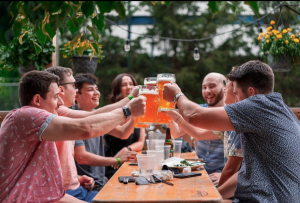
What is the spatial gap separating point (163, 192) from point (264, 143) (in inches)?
22.4

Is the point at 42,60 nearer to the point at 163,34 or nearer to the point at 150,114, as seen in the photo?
Answer: the point at 150,114

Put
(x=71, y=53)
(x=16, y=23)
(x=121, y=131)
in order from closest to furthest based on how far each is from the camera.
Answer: (x=16, y=23) < (x=121, y=131) < (x=71, y=53)

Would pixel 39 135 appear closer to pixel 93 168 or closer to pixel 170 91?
pixel 170 91

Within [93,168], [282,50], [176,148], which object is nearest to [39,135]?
[176,148]

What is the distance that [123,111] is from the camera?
2.08m

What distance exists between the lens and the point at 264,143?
1.77 metres

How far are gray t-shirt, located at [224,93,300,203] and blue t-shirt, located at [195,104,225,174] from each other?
4.87 ft

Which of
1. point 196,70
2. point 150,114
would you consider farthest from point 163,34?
point 150,114

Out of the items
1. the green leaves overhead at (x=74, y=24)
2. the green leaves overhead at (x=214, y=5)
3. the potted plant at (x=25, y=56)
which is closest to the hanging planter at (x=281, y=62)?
the potted plant at (x=25, y=56)

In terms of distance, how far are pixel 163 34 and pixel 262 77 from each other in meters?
10.3

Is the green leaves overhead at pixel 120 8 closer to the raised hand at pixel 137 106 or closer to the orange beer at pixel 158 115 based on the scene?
the raised hand at pixel 137 106

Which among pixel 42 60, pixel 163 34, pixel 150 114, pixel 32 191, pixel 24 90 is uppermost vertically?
pixel 163 34

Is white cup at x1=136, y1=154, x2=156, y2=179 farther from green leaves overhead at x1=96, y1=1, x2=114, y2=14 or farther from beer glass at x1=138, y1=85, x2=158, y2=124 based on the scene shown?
green leaves overhead at x1=96, y1=1, x2=114, y2=14

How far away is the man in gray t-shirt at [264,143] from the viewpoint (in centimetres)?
173
